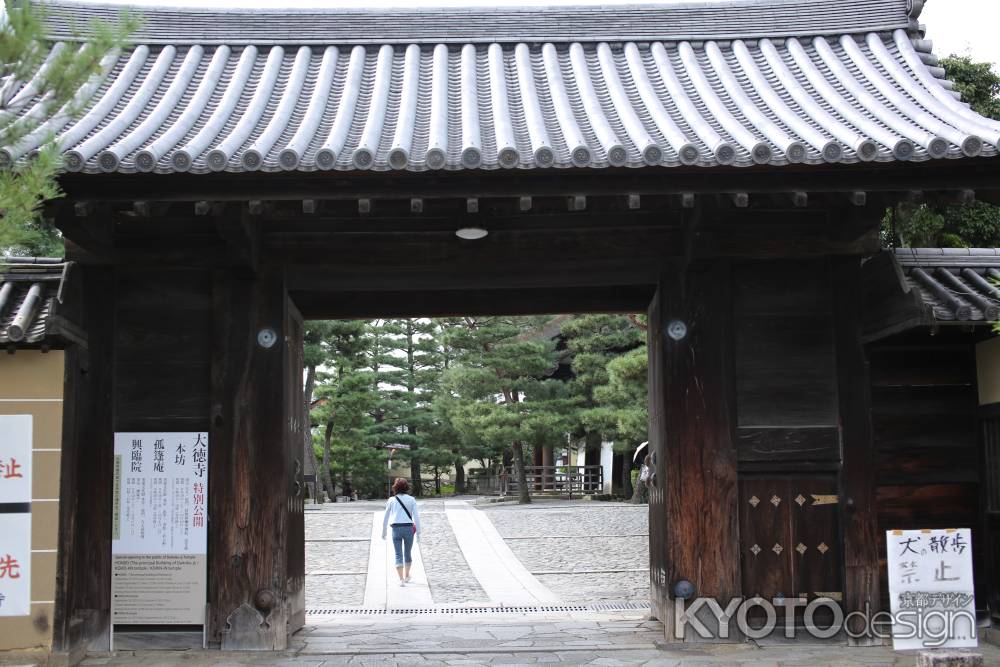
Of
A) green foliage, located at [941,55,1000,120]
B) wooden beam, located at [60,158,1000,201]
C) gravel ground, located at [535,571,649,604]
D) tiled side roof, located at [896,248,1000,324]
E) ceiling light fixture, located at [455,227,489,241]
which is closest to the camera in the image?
wooden beam, located at [60,158,1000,201]

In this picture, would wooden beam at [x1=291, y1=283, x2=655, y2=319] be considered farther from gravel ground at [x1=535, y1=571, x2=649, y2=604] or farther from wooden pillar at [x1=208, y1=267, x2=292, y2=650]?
gravel ground at [x1=535, y1=571, x2=649, y2=604]

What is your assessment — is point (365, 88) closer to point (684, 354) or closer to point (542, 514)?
point (684, 354)

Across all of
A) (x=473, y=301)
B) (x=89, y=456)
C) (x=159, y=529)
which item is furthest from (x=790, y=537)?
(x=89, y=456)

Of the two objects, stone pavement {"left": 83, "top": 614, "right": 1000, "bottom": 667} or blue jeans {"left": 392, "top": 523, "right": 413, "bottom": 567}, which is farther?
blue jeans {"left": 392, "top": 523, "right": 413, "bottom": 567}

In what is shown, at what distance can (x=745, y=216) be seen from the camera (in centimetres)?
809

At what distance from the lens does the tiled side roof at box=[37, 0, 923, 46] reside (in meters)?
10.0

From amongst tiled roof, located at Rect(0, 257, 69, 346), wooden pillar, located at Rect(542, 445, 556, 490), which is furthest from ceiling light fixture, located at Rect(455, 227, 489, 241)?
wooden pillar, located at Rect(542, 445, 556, 490)

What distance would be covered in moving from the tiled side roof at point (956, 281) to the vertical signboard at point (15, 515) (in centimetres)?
684

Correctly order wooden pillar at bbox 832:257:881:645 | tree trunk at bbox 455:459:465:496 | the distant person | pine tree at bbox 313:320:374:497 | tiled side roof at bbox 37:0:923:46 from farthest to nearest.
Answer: tree trunk at bbox 455:459:465:496
pine tree at bbox 313:320:374:497
the distant person
tiled side roof at bbox 37:0:923:46
wooden pillar at bbox 832:257:881:645

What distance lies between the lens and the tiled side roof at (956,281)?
710 cm

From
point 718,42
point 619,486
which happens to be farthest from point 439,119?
point 619,486

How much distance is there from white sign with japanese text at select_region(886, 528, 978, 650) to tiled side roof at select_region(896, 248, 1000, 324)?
1.62m

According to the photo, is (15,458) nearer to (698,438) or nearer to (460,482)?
(698,438)

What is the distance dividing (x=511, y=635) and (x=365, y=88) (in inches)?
203
